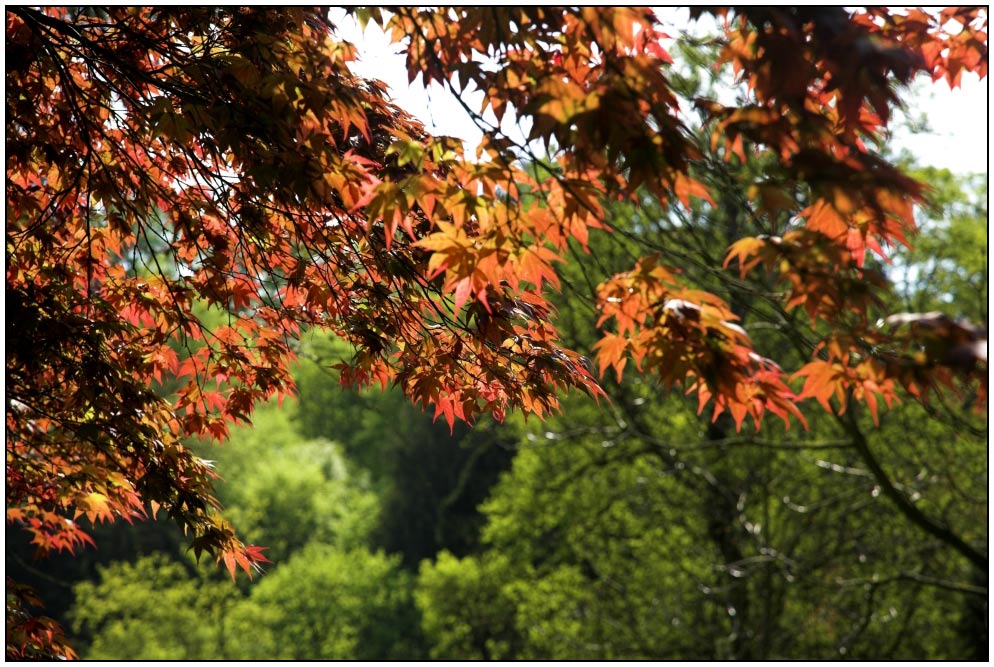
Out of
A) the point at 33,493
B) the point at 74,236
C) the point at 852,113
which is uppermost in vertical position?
the point at 74,236

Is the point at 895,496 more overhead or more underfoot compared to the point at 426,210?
more overhead

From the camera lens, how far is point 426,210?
5.13 feet

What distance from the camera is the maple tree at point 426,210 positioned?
4.42 feet

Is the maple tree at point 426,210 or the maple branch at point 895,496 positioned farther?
the maple branch at point 895,496

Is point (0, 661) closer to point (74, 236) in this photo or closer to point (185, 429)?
point (185, 429)

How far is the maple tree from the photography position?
1349 mm

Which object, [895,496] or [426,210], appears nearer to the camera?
[426,210]

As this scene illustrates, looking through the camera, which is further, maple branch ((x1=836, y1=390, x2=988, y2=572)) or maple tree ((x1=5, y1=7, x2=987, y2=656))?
maple branch ((x1=836, y1=390, x2=988, y2=572))

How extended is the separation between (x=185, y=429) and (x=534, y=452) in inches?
268

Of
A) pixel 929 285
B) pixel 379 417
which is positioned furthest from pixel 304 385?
pixel 929 285

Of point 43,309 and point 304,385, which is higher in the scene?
point 304,385

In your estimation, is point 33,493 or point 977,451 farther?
point 977,451

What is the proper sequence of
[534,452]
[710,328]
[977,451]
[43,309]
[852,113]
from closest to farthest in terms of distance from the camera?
[852,113], [710,328], [43,309], [977,451], [534,452]

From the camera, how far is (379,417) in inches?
757
